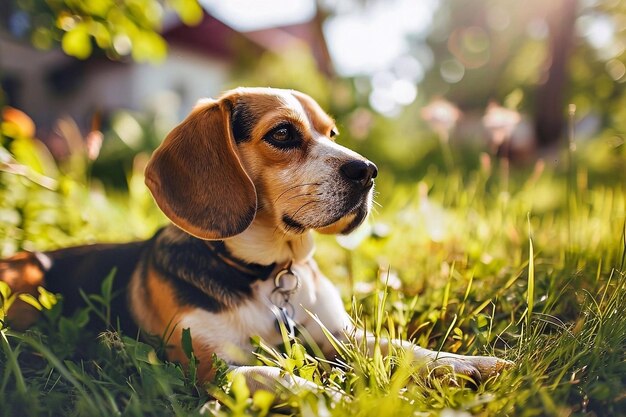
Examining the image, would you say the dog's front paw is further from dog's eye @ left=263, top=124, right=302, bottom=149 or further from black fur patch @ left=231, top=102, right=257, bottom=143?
black fur patch @ left=231, top=102, right=257, bottom=143

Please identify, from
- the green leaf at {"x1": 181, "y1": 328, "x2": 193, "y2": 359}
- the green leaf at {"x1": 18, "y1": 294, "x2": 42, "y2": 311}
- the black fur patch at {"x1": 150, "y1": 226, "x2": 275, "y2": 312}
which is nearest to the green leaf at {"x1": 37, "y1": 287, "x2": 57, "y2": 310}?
the green leaf at {"x1": 18, "y1": 294, "x2": 42, "y2": 311}

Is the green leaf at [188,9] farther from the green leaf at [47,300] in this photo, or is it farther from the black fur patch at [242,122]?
the green leaf at [47,300]

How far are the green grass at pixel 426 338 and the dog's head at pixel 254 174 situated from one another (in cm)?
47

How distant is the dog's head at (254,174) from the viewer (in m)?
2.55

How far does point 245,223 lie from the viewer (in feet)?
8.29

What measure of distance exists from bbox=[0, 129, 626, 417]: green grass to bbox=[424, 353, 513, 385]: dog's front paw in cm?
5

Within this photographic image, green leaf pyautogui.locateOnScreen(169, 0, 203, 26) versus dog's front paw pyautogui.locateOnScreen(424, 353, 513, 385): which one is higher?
green leaf pyautogui.locateOnScreen(169, 0, 203, 26)

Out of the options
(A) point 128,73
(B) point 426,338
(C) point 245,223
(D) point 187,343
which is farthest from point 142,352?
(A) point 128,73

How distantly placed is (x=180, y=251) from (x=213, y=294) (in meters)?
0.32

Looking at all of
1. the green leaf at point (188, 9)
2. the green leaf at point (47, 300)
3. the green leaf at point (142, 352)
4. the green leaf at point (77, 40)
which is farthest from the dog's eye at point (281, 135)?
the green leaf at point (77, 40)

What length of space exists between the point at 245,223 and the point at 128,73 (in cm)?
1828

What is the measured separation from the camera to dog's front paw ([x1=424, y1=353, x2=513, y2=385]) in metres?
2.18

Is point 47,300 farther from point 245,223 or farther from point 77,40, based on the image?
point 77,40

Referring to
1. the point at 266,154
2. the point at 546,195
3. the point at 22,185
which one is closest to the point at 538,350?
the point at 266,154
